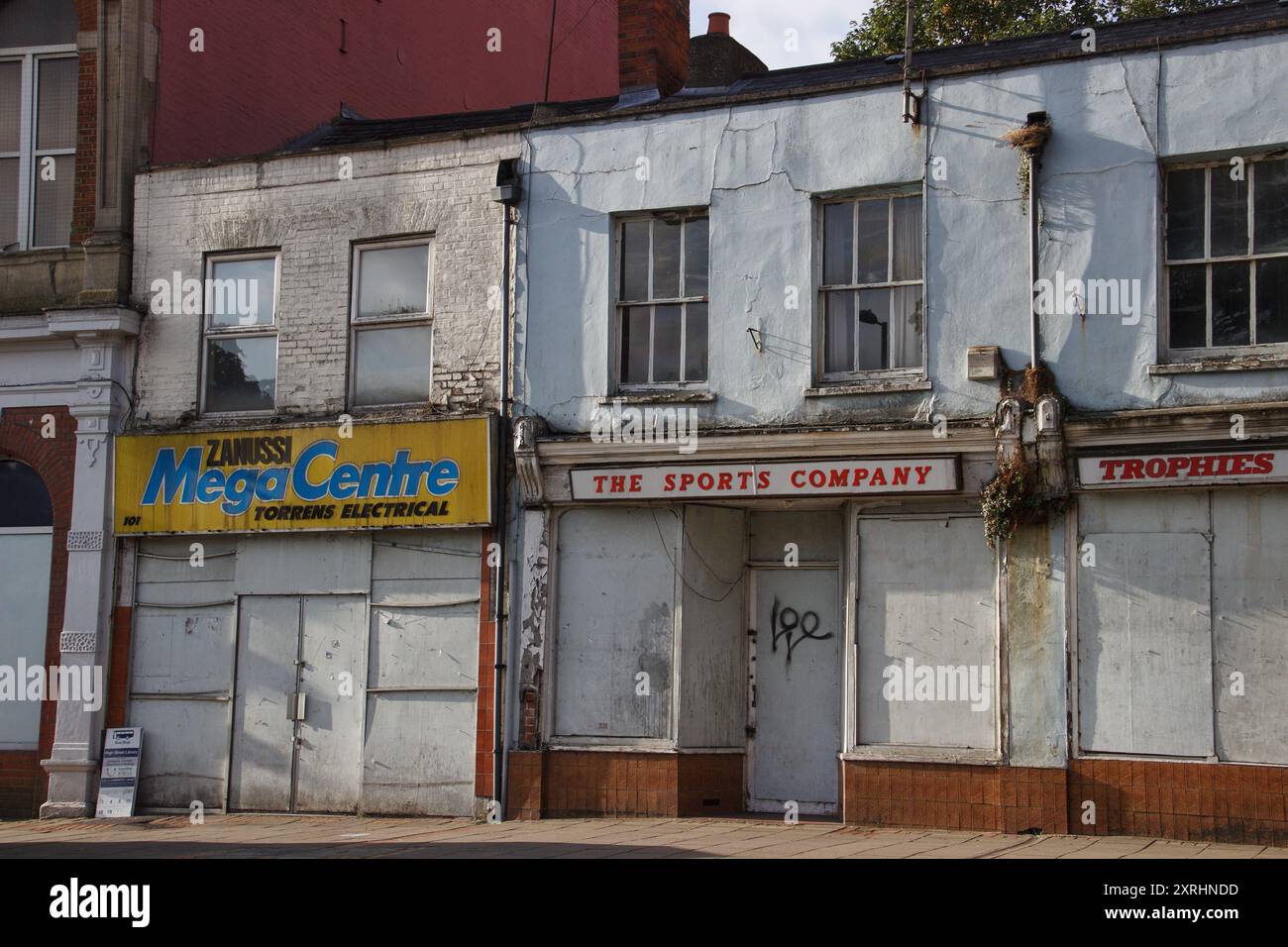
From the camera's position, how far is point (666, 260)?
48.3 ft

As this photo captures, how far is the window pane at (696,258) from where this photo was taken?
573 inches

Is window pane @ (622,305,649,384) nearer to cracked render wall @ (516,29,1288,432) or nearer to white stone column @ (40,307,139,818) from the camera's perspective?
cracked render wall @ (516,29,1288,432)

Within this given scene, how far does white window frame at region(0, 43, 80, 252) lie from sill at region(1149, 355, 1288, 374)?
468 inches

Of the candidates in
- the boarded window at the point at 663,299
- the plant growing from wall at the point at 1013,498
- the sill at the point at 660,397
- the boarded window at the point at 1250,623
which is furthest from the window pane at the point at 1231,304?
the boarded window at the point at 663,299

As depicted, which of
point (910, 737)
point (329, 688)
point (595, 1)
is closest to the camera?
point (910, 737)

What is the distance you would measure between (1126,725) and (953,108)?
552 cm

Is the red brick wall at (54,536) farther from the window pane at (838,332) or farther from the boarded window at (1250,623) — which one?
the boarded window at (1250,623)

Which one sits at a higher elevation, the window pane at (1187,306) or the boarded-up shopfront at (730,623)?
the window pane at (1187,306)

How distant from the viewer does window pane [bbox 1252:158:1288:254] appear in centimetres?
1244

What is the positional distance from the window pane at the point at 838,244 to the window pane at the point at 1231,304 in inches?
124

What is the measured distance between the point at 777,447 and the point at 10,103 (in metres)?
10.1
